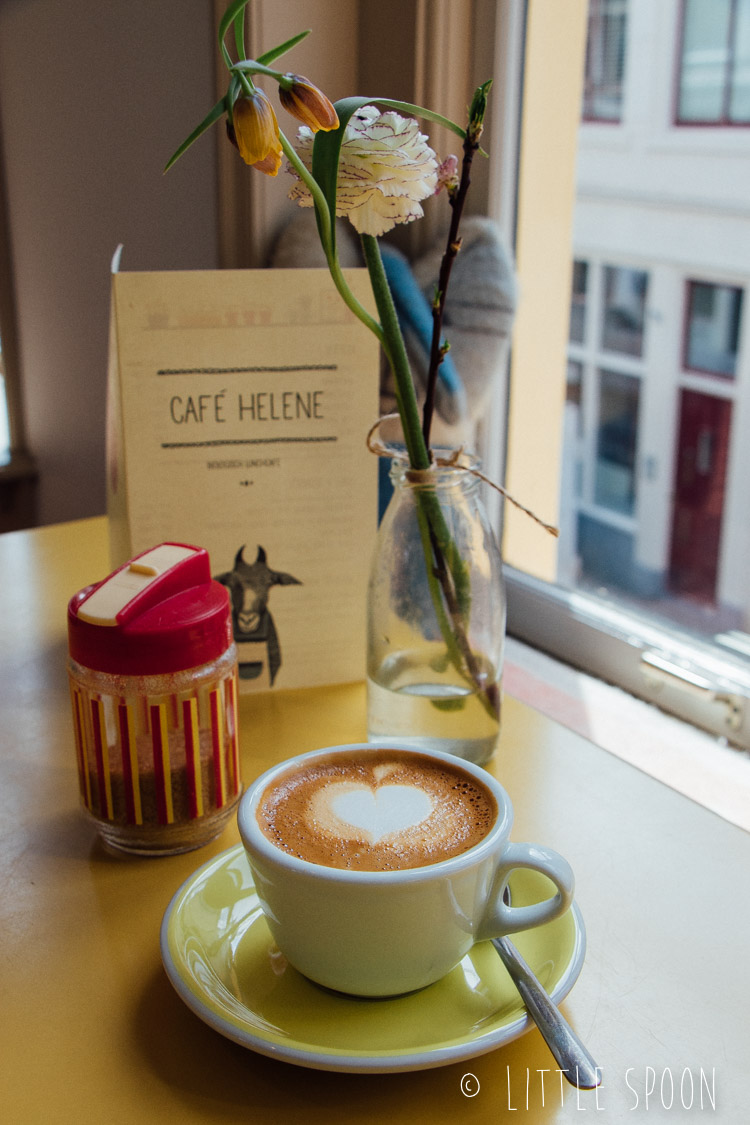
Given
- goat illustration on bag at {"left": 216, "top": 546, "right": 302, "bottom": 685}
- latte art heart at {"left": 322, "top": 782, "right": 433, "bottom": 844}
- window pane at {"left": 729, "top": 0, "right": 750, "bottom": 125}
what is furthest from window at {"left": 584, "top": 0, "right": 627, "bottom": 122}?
latte art heart at {"left": 322, "top": 782, "right": 433, "bottom": 844}

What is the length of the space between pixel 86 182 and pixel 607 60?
857mm

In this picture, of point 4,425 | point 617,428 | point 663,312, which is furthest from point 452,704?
point 4,425

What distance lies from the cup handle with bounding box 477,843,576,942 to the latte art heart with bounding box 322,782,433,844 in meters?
0.04

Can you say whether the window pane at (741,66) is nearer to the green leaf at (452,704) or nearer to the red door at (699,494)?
the red door at (699,494)

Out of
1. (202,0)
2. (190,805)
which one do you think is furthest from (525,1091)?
(202,0)

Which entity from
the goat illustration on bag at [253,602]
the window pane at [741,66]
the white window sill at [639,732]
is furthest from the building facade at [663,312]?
the goat illustration on bag at [253,602]

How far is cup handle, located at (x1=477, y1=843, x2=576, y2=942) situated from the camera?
1.39 ft

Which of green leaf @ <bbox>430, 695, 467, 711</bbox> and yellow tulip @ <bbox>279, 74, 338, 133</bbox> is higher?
yellow tulip @ <bbox>279, 74, 338, 133</bbox>

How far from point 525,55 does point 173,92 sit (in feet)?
1.73

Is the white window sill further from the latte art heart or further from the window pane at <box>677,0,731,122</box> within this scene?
the window pane at <box>677,0,731,122</box>

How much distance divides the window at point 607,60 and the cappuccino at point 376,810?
3.86ft

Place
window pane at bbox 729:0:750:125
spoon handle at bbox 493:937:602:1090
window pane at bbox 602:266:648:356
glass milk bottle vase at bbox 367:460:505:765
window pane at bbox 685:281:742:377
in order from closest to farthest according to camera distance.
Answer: spoon handle at bbox 493:937:602:1090, glass milk bottle vase at bbox 367:460:505:765, window pane at bbox 729:0:750:125, window pane at bbox 685:281:742:377, window pane at bbox 602:266:648:356

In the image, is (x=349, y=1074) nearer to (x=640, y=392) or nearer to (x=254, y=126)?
(x=254, y=126)

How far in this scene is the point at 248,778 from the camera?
2.07ft
